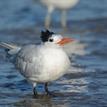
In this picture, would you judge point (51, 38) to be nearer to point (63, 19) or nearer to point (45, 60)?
point (45, 60)

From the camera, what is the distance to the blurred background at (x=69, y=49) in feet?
28.8

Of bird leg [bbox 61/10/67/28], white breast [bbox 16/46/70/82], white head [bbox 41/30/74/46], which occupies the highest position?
bird leg [bbox 61/10/67/28]

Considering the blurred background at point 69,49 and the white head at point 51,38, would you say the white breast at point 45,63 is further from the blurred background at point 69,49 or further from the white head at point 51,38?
the blurred background at point 69,49

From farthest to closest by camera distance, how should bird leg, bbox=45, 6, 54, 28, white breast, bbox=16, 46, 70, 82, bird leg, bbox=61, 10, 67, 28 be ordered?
bird leg, bbox=45, 6, 54, 28
bird leg, bbox=61, 10, 67, 28
white breast, bbox=16, 46, 70, 82

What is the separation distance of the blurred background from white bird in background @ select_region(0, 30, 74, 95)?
0.35m

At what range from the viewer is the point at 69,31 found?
15.6 m

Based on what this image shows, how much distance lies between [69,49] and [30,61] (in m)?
4.37

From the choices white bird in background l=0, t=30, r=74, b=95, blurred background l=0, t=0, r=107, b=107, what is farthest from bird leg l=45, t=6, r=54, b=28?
white bird in background l=0, t=30, r=74, b=95

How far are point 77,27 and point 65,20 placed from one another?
0.84 metres

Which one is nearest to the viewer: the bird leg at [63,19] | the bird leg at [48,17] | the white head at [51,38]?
the white head at [51,38]

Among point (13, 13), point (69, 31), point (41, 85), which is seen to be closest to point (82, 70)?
point (41, 85)

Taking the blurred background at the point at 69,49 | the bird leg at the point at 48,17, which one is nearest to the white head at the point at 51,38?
the blurred background at the point at 69,49

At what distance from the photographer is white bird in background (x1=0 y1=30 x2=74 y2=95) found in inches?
340

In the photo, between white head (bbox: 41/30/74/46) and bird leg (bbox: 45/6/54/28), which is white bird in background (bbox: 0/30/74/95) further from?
bird leg (bbox: 45/6/54/28)
